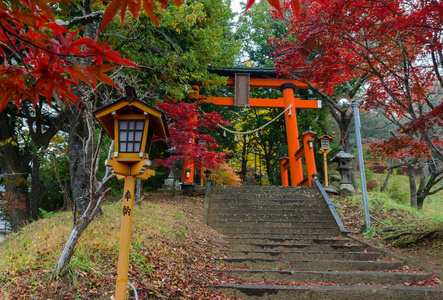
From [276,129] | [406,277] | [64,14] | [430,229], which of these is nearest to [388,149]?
[430,229]

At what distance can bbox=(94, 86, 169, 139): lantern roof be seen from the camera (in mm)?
2748

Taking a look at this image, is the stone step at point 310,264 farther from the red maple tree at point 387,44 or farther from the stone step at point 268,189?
the stone step at point 268,189

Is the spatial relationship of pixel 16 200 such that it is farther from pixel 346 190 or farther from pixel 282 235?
pixel 346 190

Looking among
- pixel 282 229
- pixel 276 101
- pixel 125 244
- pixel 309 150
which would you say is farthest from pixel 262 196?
pixel 125 244

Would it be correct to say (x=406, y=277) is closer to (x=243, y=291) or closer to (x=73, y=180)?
(x=243, y=291)

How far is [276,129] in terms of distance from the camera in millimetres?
16797

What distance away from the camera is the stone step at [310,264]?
14.9 feet

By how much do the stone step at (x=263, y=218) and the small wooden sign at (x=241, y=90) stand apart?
5.69 meters

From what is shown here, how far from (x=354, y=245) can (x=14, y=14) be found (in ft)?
20.1

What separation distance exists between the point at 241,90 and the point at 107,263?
9.51 meters

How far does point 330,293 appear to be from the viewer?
3.61 m

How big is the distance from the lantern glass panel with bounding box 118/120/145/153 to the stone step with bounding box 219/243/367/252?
353 centimetres

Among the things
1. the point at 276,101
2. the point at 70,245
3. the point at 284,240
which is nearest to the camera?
the point at 70,245

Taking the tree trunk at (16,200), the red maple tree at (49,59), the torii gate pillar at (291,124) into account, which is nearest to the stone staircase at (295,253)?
the red maple tree at (49,59)
